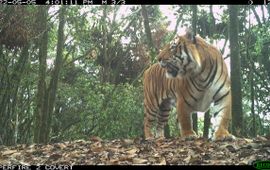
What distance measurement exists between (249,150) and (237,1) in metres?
2.12

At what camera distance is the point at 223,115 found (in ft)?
17.5

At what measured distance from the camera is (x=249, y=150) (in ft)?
13.6

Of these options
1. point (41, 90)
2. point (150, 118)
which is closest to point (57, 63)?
point (41, 90)

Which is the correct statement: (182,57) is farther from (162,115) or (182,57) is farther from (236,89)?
(162,115)

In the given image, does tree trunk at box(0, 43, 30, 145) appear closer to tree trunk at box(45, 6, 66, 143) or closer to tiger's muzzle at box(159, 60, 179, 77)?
tree trunk at box(45, 6, 66, 143)

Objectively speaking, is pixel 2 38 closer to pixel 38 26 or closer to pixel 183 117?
pixel 38 26

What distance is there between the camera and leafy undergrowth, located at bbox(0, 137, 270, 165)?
13.1 feet

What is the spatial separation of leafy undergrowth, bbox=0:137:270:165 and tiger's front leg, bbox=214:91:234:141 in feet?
0.66

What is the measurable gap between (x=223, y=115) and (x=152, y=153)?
1224mm

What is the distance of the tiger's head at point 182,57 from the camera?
18.9ft

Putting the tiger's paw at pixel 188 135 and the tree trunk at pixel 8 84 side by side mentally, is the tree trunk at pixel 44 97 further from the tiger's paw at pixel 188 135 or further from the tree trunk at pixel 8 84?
the tiger's paw at pixel 188 135

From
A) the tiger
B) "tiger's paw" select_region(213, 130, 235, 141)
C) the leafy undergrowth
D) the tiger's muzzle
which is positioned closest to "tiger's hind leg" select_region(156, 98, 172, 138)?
the tiger

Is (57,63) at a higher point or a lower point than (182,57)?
higher

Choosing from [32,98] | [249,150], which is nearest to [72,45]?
[32,98]
